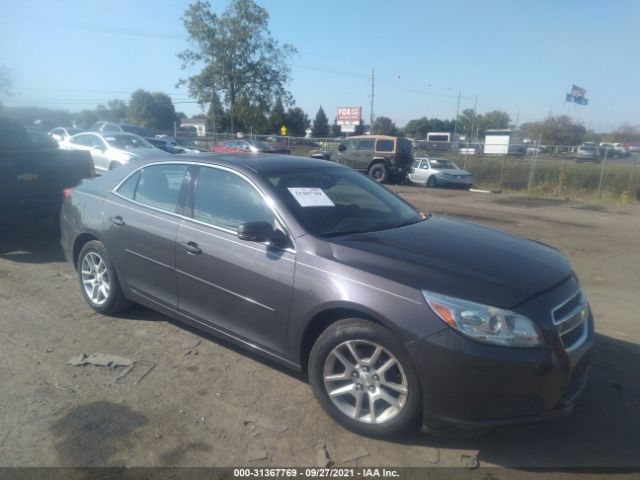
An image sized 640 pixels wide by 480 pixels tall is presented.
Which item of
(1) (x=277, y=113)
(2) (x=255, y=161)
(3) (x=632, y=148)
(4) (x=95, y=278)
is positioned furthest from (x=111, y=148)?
(3) (x=632, y=148)

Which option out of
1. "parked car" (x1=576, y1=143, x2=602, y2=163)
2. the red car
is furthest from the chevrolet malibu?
"parked car" (x1=576, y1=143, x2=602, y2=163)

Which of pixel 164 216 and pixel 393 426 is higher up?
pixel 164 216

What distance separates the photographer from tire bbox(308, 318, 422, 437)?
2.74 m

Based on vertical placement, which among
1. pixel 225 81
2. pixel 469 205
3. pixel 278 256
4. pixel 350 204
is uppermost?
pixel 225 81

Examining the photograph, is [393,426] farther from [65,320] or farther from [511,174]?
[511,174]

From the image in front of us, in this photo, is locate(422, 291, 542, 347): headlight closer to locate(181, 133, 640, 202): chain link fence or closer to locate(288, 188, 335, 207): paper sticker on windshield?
locate(288, 188, 335, 207): paper sticker on windshield

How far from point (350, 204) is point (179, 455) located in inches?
85.5

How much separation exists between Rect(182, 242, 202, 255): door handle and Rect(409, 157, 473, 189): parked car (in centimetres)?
1893

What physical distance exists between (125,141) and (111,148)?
90cm

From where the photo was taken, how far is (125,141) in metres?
15.3

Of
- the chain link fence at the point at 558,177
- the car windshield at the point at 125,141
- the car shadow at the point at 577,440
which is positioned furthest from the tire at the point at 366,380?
the chain link fence at the point at 558,177

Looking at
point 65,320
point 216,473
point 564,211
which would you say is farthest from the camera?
point 564,211

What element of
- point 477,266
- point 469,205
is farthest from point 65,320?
point 469,205

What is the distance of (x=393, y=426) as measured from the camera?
111 inches
